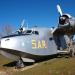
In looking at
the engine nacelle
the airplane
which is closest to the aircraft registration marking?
the airplane

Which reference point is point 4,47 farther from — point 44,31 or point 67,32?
point 67,32

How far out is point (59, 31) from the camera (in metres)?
23.7

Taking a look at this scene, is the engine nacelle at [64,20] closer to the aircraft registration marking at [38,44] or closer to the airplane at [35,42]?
the airplane at [35,42]

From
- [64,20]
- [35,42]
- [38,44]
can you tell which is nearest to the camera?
[35,42]

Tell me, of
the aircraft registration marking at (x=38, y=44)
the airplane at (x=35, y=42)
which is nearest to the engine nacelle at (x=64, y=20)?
the airplane at (x=35, y=42)

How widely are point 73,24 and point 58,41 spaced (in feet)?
11.9

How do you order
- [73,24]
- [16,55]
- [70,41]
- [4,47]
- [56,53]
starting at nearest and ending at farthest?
1. [4,47]
2. [16,55]
3. [73,24]
4. [56,53]
5. [70,41]

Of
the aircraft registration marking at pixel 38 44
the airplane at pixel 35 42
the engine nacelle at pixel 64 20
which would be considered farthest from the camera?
the engine nacelle at pixel 64 20

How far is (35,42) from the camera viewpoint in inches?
811

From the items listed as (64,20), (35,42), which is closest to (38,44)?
(35,42)

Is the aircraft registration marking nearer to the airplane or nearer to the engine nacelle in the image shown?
the airplane

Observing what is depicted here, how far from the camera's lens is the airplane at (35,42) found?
18969 mm

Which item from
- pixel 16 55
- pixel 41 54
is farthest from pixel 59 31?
pixel 16 55

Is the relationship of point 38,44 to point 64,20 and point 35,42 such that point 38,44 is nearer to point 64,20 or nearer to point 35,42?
point 35,42
